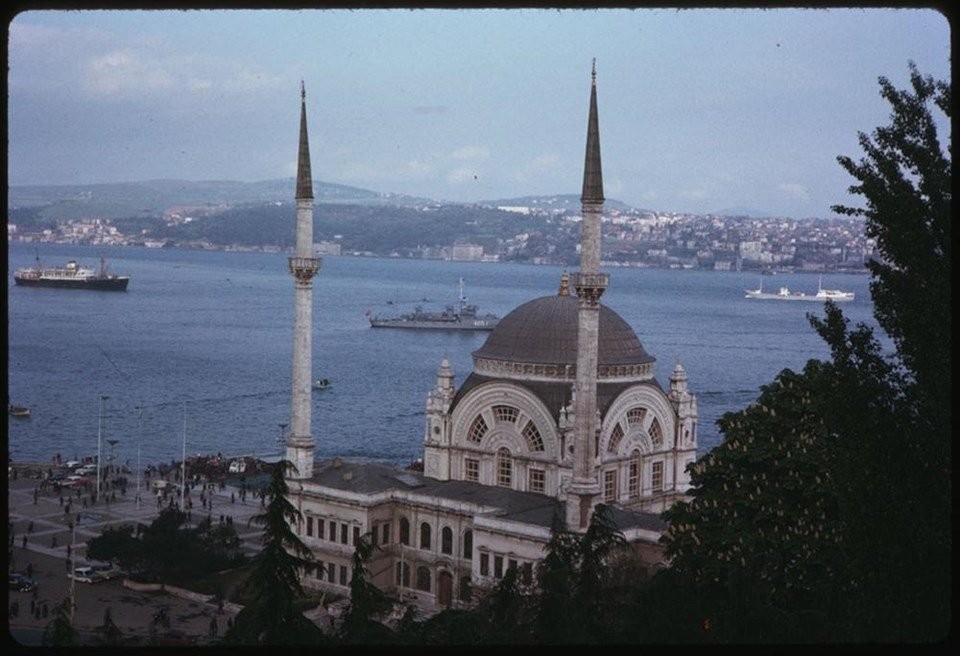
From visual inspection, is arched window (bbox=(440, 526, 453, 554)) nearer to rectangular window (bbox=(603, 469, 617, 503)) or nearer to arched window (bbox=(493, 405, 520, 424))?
arched window (bbox=(493, 405, 520, 424))

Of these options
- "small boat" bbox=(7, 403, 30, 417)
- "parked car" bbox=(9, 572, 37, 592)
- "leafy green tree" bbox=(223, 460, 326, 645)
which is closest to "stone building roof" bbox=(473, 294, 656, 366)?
"parked car" bbox=(9, 572, 37, 592)

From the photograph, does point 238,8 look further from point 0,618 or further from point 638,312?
point 638,312

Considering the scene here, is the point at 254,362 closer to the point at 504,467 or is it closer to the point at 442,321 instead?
the point at 442,321

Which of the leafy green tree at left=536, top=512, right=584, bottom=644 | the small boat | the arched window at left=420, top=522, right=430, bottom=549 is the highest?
the leafy green tree at left=536, top=512, right=584, bottom=644

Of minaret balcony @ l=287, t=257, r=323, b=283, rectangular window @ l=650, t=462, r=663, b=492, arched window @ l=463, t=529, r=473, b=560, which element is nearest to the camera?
arched window @ l=463, t=529, r=473, b=560

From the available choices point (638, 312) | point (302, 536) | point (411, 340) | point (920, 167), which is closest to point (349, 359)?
point (411, 340)
